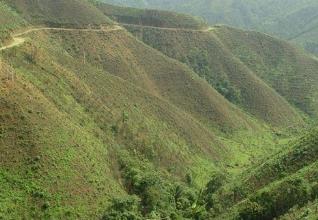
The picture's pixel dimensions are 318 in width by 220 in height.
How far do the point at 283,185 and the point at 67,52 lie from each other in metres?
57.6

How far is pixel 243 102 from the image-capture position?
118812 millimetres

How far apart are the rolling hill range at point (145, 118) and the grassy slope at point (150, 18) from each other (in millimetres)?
316

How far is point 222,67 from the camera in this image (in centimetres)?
12688

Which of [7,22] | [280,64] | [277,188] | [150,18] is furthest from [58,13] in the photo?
[277,188]

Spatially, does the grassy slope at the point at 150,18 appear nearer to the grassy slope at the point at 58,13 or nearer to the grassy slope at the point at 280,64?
the grassy slope at the point at 280,64

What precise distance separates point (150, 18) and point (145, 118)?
62.0m

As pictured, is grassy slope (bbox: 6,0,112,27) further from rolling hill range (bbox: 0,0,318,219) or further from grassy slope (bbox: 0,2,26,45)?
grassy slope (bbox: 0,2,26,45)

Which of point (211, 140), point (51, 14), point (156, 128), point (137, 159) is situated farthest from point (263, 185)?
point (51, 14)

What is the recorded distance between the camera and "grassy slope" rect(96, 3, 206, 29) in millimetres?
136750

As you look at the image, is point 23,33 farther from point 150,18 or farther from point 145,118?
point 150,18

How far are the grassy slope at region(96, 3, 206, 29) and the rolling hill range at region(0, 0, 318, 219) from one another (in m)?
0.32

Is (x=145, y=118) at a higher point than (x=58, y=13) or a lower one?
lower

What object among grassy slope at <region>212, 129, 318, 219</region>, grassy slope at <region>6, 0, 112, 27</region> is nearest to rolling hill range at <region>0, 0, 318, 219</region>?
grassy slope at <region>212, 129, 318, 219</region>

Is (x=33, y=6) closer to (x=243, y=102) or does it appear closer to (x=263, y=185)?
(x=243, y=102)
